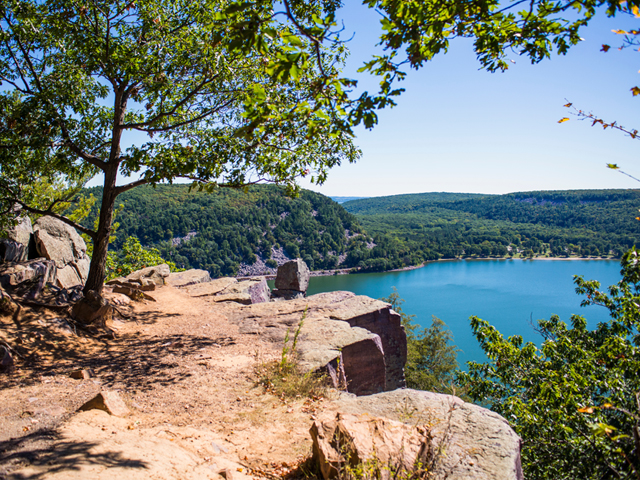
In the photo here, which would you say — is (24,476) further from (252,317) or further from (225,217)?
(225,217)

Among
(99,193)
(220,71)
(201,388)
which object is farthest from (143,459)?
(99,193)

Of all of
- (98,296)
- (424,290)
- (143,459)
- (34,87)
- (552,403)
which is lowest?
(424,290)

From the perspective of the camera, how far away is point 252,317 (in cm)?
878

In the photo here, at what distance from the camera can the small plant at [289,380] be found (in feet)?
15.8

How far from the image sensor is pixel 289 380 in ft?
16.6

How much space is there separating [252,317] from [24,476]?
20.5 ft

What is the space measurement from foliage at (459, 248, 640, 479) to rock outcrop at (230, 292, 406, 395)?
1978 millimetres

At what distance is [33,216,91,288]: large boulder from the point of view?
978 centimetres

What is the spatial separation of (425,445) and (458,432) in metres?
0.85

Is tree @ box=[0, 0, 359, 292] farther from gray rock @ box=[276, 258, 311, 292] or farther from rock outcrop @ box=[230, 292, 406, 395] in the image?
gray rock @ box=[276, 258, 311, 292]

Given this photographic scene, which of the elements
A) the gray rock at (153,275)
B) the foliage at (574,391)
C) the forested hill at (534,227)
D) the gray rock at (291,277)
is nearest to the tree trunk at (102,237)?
the gray rock at (153,275)

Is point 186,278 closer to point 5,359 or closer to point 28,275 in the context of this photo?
point 28,275

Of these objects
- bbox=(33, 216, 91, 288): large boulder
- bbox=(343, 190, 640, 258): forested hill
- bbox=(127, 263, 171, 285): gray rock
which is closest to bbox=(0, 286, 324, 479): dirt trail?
bbox=(33, 216, 91, 288): large boulder

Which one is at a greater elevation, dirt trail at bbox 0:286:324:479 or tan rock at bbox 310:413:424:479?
→ tan rock at bbox 310:413:424:479
